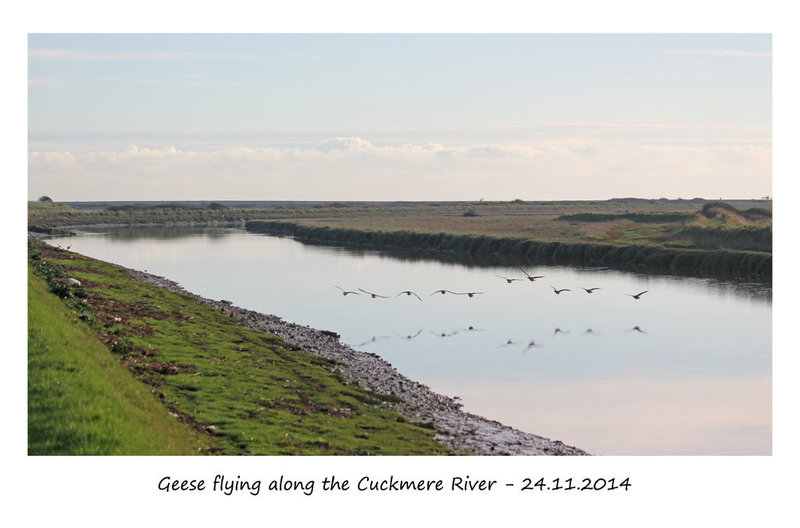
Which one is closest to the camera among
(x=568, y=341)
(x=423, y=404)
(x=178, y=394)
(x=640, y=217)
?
(x=178, y=394)

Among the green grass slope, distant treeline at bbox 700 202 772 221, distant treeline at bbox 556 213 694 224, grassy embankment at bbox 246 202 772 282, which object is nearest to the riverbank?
the green grass slope

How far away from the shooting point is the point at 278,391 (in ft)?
56.8

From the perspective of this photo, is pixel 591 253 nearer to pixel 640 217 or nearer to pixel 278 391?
pixel 640 217

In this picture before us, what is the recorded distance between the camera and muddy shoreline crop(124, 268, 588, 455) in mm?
15258

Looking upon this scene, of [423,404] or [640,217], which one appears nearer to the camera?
[423,404]

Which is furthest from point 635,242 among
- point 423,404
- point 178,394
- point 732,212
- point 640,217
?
point 178,394

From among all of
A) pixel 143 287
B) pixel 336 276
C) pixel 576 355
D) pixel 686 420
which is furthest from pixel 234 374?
pixel 336 276

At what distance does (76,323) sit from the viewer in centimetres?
1773

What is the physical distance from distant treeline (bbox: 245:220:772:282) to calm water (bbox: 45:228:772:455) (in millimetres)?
4439

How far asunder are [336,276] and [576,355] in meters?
26.5

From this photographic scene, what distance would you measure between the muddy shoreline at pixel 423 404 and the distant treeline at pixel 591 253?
95.7ft

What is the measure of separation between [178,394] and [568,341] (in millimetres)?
16855

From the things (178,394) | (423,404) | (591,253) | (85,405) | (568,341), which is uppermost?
(591,253)

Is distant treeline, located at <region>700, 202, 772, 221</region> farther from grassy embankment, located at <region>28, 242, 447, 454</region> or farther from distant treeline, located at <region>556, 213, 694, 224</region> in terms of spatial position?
grassy embankment, located at <region>28, 242, 447, 454</region>
